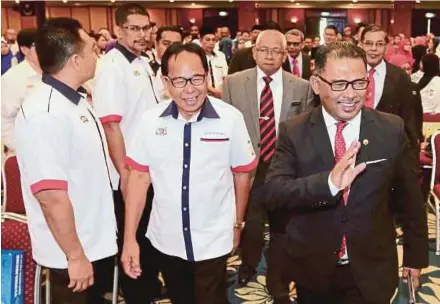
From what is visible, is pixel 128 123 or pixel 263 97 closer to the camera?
pixel 128 123

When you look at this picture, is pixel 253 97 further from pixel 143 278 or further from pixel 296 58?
pixel 296 58

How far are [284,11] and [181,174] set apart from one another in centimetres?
2265

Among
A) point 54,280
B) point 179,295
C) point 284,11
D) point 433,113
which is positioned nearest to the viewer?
point 54,280

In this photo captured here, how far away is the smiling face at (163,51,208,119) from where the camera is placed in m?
2.03

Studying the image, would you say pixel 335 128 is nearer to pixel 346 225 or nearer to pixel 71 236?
pixel 346 225

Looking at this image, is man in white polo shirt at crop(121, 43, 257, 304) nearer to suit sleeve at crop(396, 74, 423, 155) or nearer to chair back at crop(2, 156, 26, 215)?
chair back at crop(2, 156, 26, 215)

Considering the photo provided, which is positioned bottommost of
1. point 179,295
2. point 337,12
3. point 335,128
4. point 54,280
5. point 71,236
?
point 179,295

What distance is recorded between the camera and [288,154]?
71.6 inches

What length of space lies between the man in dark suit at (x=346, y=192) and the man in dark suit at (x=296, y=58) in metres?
2.92

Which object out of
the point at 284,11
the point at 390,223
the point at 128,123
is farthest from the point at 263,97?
the point at 284,11

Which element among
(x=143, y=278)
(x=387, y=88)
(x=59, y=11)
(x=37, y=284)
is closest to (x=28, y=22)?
(x=59, y=11)

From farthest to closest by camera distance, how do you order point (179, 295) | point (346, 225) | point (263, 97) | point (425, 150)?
point (425, 150) < point (263, 97) < point (179, 295) < point (346, 225)

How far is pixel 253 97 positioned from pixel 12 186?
4.91 feet

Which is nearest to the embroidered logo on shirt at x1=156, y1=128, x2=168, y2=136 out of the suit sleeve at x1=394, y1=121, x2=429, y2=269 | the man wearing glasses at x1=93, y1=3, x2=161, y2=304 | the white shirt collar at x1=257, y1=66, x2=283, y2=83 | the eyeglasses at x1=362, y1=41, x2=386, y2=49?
the man wearing glasses at x1=93, y1=3, x2=161, y2=304
